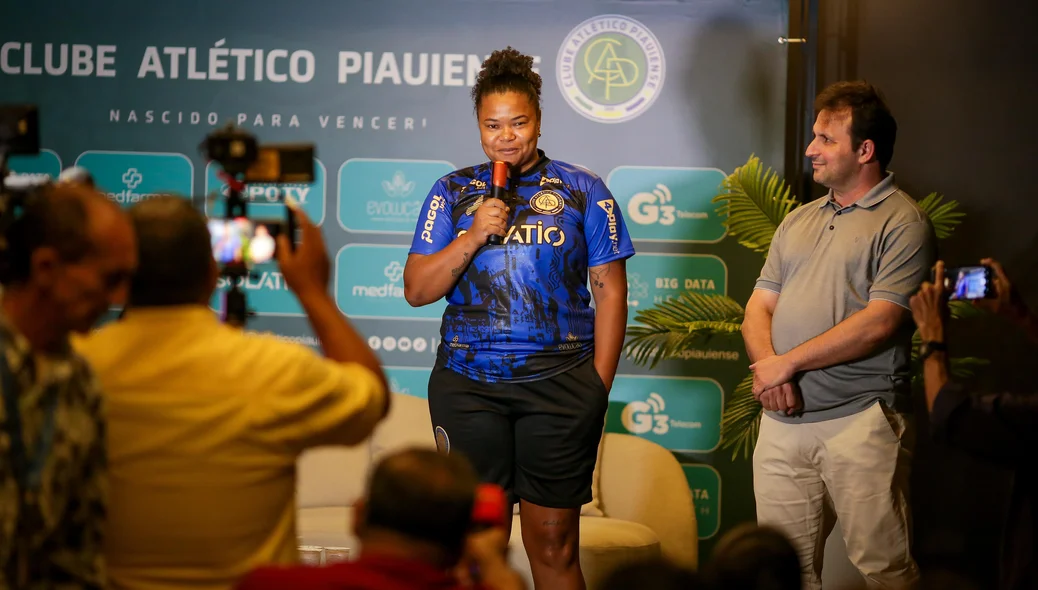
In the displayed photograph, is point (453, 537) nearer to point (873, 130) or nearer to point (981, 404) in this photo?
point (981, 404)

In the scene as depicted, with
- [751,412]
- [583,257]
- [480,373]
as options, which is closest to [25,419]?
[480,373]

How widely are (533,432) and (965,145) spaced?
2583mm

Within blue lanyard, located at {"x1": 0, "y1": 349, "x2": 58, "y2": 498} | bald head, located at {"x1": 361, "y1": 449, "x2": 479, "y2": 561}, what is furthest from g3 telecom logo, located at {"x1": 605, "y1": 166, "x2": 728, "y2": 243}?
blue lanyard, located at {"x1": 0, "y1": 349, "x2": 58, "y2": 498}

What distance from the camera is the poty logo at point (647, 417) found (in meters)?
4.63

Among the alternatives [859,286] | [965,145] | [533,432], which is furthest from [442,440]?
[965,145]

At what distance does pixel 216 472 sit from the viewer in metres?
1.65

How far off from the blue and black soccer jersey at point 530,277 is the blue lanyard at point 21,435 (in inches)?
63.9

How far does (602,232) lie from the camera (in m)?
3.12

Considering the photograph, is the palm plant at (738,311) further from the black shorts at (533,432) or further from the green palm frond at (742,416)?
the black shorts at (533,432)

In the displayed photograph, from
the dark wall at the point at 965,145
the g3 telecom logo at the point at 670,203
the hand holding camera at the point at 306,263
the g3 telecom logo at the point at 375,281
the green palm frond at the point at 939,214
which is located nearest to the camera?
the hand holding camera at the point at 306,263

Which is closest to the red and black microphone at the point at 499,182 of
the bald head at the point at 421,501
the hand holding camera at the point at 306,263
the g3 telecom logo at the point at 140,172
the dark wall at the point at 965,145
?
the hand holding camera at the point at 306,263

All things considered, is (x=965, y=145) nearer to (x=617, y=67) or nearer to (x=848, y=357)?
(x=617, y=67)

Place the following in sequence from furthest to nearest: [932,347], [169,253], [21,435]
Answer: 1. [932,347]
2. [169,253]
3. [21,435]

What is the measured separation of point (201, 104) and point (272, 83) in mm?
336
